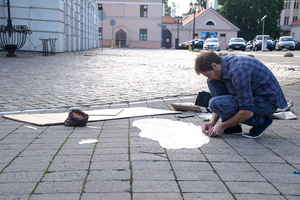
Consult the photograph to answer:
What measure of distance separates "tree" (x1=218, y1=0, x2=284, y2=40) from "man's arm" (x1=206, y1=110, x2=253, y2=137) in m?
63.6

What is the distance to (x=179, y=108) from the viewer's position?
18.2 feet

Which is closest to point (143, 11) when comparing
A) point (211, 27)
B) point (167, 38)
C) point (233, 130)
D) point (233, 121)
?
point (167, 38)

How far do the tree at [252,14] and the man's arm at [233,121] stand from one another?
63.6 m

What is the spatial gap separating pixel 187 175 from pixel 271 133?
1.90 metres

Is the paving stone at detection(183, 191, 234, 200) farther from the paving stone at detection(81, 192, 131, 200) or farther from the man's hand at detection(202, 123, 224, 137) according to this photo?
the man's hand at detection(202, 123, 224, 137)

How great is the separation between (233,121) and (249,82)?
480 mm

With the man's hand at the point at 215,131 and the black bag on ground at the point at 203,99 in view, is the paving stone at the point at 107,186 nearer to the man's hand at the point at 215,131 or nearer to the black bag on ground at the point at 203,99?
the man's hand at the point at 215,131

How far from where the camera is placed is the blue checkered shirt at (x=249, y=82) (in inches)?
143

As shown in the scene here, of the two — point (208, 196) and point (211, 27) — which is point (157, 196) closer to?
point (208, 196)

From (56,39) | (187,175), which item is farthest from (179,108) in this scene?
(56,39)

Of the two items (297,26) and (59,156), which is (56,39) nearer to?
(59,156)

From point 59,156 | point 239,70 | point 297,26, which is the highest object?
point 297,26

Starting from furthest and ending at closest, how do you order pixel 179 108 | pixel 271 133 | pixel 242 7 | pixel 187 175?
pixel 242 7, pixel 179 108, pixel 271 133, pixel 187 175

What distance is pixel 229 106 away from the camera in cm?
390
